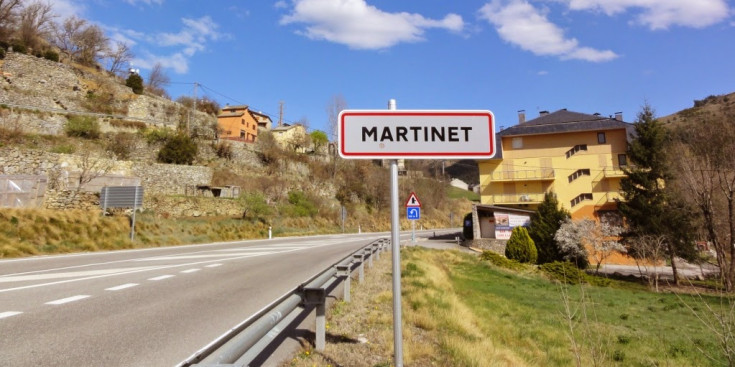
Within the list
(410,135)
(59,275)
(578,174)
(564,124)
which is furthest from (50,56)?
(578,174)

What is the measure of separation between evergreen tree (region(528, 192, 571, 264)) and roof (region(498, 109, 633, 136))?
10.1 meters

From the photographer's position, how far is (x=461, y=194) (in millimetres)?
80875

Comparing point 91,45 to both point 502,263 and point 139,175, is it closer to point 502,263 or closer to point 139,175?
point 139,175

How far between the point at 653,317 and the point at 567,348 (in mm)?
9287

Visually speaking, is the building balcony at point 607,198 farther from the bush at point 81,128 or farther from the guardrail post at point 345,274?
the bush at point 81,128

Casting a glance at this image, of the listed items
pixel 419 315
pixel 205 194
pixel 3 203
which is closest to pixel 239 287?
pixel 419 315

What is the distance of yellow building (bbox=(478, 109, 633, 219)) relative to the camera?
35250mm

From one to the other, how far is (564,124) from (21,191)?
137ft

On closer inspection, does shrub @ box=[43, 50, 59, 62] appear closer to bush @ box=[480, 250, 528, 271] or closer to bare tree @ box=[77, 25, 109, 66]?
bare tree @ box=[77, 25, 109, 66]

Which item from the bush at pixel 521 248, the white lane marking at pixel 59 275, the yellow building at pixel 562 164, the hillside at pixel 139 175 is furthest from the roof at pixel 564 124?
the white lane marking at pixel 59 275

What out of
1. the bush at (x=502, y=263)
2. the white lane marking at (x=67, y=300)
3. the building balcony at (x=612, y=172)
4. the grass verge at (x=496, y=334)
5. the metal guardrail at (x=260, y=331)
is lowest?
the bush at (x=502, y=263)

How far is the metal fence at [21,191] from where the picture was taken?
1780 cm

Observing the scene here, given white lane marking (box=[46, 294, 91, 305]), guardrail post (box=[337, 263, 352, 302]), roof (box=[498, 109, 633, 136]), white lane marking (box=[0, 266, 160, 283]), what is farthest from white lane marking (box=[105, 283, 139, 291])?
roof (box=[498, 109, 633, 136])

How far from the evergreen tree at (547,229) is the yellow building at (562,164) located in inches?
252
